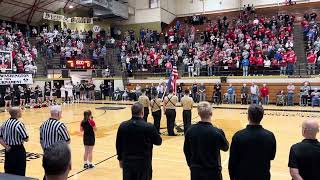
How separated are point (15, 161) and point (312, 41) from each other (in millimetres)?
22868

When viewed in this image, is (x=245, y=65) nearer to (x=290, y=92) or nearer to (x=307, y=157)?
(x=290, y=92)

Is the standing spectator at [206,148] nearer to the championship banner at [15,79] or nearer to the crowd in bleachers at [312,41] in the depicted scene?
the crowd in bleachers at [312,41]

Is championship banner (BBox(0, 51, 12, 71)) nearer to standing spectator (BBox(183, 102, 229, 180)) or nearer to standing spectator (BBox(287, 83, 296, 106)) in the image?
standing spectator (BBox(287, 83, 296, 106))

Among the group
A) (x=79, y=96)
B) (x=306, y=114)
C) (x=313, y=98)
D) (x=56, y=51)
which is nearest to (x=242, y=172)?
(x=306, y=114)

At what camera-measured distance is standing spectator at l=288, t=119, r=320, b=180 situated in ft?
11.5

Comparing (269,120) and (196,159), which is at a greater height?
(196,159)

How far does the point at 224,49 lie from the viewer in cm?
2517

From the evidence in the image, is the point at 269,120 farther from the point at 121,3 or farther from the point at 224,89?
the point at 121,3

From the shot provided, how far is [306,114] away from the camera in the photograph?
16.9 metres

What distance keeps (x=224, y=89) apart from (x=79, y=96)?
11417 mm

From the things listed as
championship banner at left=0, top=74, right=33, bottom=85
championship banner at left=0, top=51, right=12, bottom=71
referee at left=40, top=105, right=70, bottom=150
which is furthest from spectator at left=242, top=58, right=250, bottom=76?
referee at left=40, top=105, right=70, bottom=150

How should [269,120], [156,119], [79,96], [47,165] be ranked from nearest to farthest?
[47,165] < [156,119] < [269,120] < [79,96]

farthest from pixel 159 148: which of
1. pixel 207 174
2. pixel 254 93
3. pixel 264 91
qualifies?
pixel 264 91

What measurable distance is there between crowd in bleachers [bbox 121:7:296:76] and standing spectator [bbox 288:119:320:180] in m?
19.4
